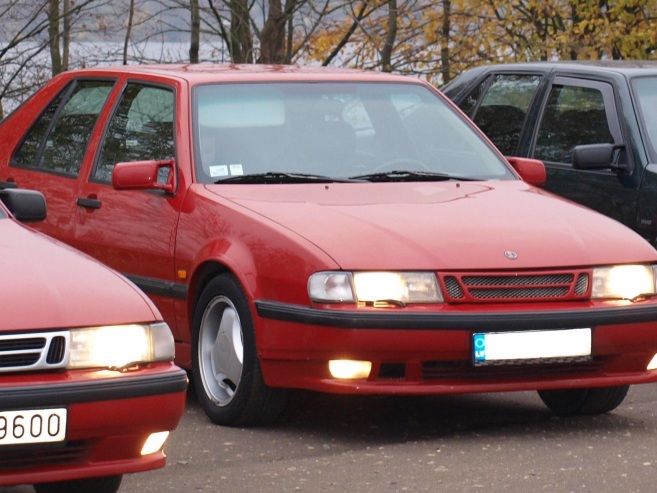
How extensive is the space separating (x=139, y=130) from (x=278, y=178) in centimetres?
96

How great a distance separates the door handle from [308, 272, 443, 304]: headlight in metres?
1.87

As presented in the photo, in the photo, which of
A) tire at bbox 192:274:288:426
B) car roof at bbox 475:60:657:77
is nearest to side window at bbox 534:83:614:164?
car roof at bbox 475:60:657:77

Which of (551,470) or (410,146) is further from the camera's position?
(410,146)

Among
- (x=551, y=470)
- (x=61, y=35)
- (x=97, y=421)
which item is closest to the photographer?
(x=97, y=421)

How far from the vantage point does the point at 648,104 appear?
9.03m

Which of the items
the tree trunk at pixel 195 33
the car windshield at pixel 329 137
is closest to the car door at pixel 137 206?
the car windshield at pixel 329 137

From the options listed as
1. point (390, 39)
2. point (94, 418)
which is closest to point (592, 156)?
point (94, 418)

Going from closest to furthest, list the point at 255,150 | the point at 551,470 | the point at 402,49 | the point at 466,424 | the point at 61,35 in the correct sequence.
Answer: the point at 551,470
the point at 466,424
the point at 255,150
the point at 61,35
the point at 402,49

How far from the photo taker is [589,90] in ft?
30.7

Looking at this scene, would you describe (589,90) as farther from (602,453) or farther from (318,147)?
(602,453)

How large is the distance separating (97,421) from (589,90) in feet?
17.5

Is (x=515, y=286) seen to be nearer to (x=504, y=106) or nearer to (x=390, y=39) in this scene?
(x=504, y=106)

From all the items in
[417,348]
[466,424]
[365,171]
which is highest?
[365,171]

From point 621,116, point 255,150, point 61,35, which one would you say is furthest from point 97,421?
point 61,35
